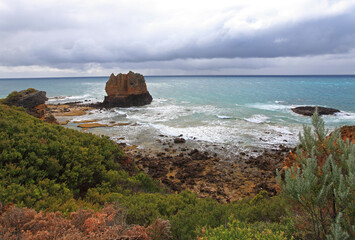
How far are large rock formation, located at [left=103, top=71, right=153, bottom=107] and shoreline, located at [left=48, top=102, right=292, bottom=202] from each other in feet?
94.9

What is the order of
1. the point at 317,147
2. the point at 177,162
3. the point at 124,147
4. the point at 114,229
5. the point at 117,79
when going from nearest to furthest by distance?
1. the point at 114,229
2. the point at 317,147
3. the point at 177,162
4. the point at 124,147
5. the point at 117,79

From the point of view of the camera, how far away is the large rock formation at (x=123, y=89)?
52.2 m

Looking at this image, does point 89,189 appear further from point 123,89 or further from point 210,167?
point 123,89

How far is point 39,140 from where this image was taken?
959 cm

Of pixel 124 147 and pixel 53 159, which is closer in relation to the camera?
pixel 53 159

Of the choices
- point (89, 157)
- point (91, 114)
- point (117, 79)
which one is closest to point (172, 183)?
point (89, 157)

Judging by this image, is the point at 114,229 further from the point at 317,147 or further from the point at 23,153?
the point at 23,153

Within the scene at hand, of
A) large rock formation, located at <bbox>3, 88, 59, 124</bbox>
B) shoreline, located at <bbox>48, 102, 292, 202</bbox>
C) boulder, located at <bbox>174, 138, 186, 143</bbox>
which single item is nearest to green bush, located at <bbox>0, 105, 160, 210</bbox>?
shoreline, located at <bbox>48, 102, 292, 202</bbox>

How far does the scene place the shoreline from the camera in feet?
51.5

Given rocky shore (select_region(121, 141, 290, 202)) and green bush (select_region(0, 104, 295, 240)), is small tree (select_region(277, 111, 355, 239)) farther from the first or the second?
rocky shore (select_region(121, 141, 290, 202))

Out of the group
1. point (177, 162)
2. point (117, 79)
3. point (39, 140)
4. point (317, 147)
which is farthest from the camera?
point (117, 79)

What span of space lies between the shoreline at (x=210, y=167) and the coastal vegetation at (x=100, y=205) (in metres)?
4.86

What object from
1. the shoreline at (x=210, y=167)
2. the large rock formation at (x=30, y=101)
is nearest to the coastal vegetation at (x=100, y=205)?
the shoreline at (x=210, y=167)

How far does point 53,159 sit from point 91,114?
123 feet
